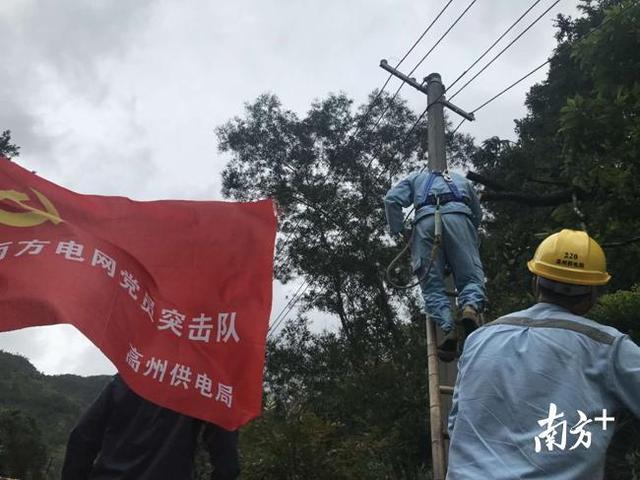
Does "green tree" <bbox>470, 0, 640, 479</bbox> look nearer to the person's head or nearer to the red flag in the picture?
the red flag

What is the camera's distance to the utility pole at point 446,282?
11.6 ft

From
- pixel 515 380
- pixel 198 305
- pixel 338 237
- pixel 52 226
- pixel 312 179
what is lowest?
pixel 515 380

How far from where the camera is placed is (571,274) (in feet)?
6.09

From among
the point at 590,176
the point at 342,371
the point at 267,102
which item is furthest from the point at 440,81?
the point at 267,102

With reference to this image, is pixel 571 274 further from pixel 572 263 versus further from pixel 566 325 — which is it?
pixel 566 325

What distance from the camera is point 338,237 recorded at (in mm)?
16547

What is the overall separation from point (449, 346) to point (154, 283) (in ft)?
5.57

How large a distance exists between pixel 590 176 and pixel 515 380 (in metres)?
4.77

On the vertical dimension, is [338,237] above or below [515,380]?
above

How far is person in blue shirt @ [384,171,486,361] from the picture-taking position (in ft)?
12.7

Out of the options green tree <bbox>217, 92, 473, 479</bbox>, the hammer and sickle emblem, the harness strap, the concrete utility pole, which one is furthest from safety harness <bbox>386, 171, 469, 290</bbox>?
green tree <bbox>217, 92, 473, 479</bbox>

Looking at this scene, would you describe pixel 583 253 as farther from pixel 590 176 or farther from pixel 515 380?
pixel 590 176

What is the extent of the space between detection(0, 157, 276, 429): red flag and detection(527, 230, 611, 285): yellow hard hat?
119 cm

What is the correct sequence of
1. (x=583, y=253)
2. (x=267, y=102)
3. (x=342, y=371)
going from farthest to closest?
(x=267, y=102)
(x=342, y=371)
(x=583, y=253)
